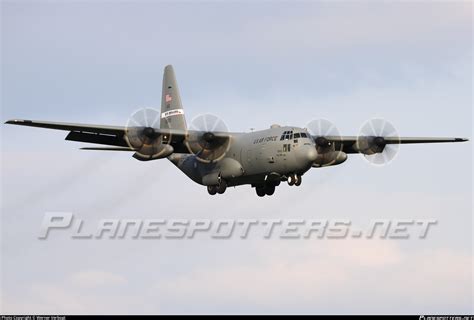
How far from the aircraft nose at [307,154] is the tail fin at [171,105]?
1299cm

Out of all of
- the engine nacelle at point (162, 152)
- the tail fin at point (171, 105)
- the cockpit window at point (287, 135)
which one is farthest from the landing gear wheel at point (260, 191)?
the tail fin at point (171, 105)

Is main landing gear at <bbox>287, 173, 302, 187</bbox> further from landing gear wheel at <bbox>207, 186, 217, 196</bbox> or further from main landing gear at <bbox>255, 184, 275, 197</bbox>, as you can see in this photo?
landing gear wheel at <bbox>207, 186, 217, 196</bbox>

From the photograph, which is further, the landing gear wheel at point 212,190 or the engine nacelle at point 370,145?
the engine nacelle at point 370,145

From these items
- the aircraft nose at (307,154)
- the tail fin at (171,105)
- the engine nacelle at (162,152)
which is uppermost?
the tail fin at (171,105)

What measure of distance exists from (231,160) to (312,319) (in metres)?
9.49

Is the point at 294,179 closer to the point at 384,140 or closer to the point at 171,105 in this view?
the point at 384,140

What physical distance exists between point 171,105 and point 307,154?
50.6 ft

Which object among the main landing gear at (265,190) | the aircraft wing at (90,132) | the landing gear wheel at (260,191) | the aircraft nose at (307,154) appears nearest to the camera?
the aircraft wing at (90,132)

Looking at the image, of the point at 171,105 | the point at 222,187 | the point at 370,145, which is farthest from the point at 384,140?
the point at 171,105

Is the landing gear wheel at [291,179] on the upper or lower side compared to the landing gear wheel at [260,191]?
lower

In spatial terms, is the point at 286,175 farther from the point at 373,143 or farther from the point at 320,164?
the point at 373,143

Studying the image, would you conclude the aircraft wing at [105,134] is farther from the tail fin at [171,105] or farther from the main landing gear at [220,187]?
the tail fin at [171,105]

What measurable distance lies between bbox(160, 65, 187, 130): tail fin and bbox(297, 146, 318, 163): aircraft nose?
Result: 12994mm

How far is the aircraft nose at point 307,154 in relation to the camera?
47.7 meters
